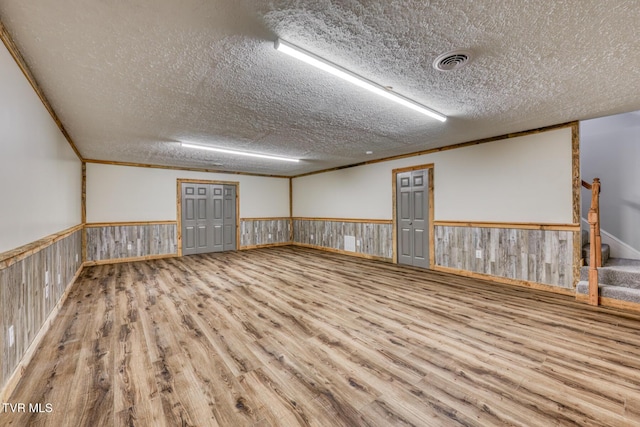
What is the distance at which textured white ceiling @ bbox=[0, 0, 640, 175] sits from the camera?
1522 millimetres

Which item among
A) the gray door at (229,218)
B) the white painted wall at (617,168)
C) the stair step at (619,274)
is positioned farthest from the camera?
the gray door at (229,218)

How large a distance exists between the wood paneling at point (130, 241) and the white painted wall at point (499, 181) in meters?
5.10

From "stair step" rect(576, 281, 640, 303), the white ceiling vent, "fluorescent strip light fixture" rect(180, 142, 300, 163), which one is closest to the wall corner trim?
"fluorescent strip light fixture" rect(180, 142, 300, 163)

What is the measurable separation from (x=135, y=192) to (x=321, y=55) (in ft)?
20.4

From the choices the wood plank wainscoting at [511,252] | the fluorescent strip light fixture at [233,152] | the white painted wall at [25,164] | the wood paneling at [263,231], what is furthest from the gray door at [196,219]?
the wood plank wainscoting at [511,252]

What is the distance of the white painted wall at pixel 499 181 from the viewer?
3.71 metres

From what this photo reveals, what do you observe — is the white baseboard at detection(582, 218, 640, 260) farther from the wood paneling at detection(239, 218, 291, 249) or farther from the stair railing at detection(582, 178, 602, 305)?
the wood paneling at detection(239, 218, 291, 249)

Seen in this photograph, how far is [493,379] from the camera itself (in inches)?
71.2

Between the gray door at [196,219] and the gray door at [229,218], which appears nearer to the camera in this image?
Result: the gray door at [196,219]

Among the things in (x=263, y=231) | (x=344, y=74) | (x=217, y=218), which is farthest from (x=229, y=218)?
(x=344, y=74)

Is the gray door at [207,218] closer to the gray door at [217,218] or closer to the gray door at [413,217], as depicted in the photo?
the gray door at [217,218]

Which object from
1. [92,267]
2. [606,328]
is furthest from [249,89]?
[92,267]

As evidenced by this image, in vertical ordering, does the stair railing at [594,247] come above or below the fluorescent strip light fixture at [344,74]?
below

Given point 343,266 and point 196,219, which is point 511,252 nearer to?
point 343,266
